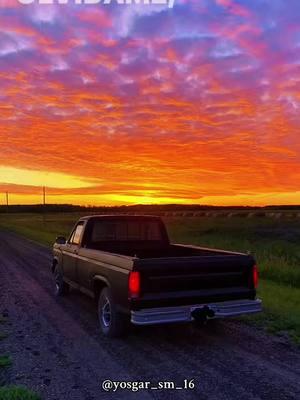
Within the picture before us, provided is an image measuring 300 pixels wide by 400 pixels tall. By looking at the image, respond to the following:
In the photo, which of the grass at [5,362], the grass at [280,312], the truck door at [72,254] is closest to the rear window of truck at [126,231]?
the truck door at [72,254]

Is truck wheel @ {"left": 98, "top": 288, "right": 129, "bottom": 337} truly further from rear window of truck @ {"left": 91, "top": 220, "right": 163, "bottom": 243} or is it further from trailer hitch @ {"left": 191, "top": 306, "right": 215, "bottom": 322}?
rear window of truck @ {"left": 91, "top": 220, "right": 163, "bottom": 243}

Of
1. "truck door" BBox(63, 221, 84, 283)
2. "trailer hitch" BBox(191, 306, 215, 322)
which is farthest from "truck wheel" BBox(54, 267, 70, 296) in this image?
"trailer hitch" BBox(191, 306, 215, 322)

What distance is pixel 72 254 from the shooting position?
31.2 ft

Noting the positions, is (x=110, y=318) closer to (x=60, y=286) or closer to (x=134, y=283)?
(x=134, y=283)

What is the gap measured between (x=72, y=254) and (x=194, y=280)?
3.57m

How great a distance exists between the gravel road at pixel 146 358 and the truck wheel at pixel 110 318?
0.17 m

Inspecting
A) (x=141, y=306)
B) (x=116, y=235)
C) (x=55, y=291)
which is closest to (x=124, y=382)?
(x=141, y=306)

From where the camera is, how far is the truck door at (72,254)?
9266 millimetres

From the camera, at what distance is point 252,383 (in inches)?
208

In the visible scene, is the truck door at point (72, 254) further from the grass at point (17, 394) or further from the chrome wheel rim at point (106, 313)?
the grass at point (17, 394)

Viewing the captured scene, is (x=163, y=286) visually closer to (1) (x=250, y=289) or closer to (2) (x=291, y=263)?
(1) (x=250, y=289)

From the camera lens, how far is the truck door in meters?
9.27

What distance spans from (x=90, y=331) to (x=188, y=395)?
315cm

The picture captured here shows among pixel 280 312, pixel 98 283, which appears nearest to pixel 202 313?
pixel 98 283
